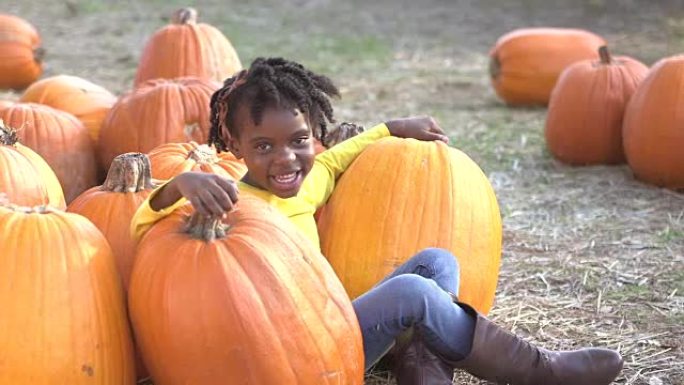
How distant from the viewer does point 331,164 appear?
403 centimetres

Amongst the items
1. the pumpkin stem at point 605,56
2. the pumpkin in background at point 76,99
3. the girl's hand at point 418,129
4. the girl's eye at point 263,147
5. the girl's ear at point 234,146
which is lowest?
the pumpkin stem at point 605,56

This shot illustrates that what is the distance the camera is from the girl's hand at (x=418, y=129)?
4055mm

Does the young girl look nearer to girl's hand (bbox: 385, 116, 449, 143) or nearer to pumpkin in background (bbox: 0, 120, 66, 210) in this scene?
girl's hand (bbox: 385, 116, 449, 143)

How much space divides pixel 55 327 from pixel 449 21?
1005 centimetres

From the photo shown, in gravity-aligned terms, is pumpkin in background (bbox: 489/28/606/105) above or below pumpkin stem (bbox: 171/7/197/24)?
below

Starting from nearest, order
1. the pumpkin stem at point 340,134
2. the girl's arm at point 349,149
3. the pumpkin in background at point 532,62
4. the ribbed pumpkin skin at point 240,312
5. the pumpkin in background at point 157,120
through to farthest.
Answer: the ribbed pumpkin skin at point 240,312 < the girl's arm at point 349,149 < the pumpkin stem at point 340,134 < the pumpkin in background at point 157,120 < the pumpkin in background at point 532,62

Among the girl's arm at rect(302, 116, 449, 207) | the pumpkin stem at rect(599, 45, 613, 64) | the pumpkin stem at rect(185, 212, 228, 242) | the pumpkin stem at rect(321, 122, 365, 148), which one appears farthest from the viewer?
the pumpkin stem at rect(599, 45, 613, 64)

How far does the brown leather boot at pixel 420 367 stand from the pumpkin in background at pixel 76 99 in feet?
8.35

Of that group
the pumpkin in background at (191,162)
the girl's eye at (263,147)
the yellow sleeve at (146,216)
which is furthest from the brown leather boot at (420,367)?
the pumpkin in background at (191,162)

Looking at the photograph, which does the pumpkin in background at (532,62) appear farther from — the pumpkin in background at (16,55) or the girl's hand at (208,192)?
the girl's hand at (208,192)

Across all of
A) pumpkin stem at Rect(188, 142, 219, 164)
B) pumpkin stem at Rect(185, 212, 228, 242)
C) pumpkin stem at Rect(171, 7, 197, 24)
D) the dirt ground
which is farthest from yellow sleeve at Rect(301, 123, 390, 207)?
pumpkin stem at Rect(171, 7, 197, 24)

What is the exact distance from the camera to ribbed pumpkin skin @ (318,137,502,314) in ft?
12.6

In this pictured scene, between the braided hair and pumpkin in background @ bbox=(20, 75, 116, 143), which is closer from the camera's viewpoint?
the braided hair

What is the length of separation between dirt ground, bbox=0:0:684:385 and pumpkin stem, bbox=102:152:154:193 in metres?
1.05
